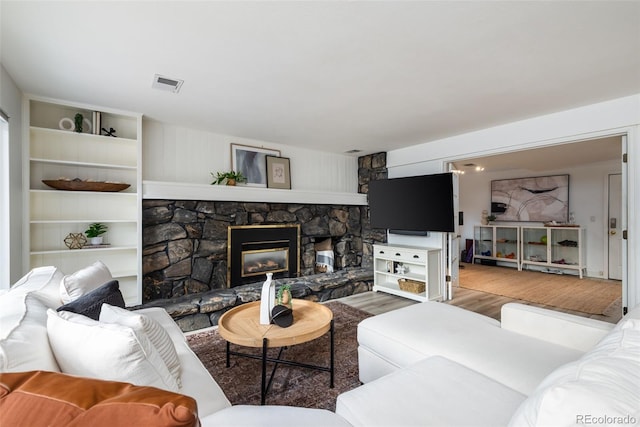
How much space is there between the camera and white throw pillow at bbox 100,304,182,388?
3.76 ft

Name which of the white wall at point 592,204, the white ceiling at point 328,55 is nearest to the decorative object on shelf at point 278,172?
the white ceiling at point 328,55

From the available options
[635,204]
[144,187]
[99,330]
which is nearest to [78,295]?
[99,330]

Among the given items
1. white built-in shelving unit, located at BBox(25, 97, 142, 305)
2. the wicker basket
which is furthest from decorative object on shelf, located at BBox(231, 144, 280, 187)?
the wicker basket

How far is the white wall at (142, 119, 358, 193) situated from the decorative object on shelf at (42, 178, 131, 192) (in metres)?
0.45

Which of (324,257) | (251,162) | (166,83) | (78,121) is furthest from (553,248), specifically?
(78,121)

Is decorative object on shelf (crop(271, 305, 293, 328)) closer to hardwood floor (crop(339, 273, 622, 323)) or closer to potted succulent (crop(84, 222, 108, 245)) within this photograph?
hardwood floor (crop(339, 273, 622, 323))

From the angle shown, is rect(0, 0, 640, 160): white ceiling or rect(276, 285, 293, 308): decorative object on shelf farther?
rect(276, 285, 293, 308): decorative object on shelf

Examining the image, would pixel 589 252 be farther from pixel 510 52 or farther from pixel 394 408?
pixel 394 408

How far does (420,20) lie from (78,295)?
2401mm

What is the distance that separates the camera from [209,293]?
3402 millimetres

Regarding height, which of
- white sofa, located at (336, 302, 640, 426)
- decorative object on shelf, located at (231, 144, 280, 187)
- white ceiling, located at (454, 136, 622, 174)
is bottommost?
white sofa, located at (336, 302, 640, 426)

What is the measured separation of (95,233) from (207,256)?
3.76 ft

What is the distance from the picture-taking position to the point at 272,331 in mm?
1898

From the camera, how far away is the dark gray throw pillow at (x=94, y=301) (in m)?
1.35
